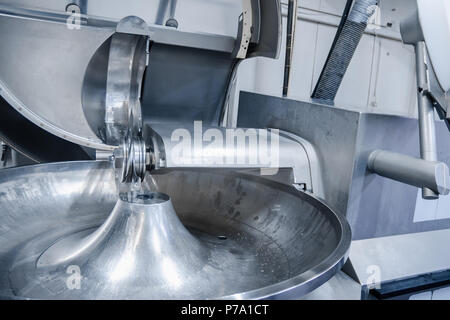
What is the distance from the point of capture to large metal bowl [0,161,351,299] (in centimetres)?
62

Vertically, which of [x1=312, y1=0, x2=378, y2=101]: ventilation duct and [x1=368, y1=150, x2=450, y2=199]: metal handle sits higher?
[x1=312, y1=0, x2=378, y2=101]: ventilation duct

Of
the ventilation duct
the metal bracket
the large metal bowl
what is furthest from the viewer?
the ventilation duct

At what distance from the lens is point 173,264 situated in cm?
66

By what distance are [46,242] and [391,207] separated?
2.73 feet

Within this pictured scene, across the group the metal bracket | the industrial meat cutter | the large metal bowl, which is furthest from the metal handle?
the metal bracket

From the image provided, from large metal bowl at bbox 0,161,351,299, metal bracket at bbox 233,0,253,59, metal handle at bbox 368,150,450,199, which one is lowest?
large metal bowl at bbox 0,161,351,299

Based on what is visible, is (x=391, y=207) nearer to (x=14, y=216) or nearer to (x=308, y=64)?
(x=14, y=216)

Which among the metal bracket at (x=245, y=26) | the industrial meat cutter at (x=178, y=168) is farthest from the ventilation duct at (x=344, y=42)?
the metal bracket at (x=245, y=26)

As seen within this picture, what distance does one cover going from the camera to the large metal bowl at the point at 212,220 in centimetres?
62

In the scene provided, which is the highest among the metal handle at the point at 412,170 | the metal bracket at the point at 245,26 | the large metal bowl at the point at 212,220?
the metal bracket at the point at 245,26

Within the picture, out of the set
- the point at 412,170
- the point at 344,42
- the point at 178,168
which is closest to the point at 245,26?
the point at 344,42

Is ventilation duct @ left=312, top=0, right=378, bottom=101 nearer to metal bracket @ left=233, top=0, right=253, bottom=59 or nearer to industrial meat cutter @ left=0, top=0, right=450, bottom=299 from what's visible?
industrial meat cutter @ left=0, top=0, right=450, bottom=299

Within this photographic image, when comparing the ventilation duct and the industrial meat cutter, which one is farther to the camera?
the ventilation duct

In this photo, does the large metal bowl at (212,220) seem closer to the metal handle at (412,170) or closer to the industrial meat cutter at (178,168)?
the industrial meat cutter at (178,168)
